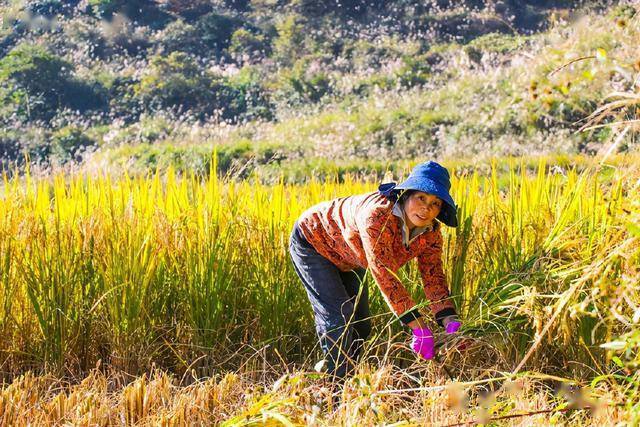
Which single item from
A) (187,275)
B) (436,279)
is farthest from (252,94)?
(436,279)

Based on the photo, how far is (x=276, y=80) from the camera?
16891mm

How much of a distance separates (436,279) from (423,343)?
0.38 m

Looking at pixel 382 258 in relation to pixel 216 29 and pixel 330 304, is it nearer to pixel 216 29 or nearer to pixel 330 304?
pixel 330 304

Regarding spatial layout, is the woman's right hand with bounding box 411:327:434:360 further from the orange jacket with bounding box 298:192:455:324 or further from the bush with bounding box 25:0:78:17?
the bush with bounding box 25:0:78:17

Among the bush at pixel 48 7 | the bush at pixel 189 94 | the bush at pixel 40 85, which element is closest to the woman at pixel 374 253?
the bush at pixel 189 94

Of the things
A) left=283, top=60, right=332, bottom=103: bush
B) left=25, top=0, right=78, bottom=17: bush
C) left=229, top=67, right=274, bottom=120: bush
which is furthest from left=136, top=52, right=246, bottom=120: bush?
left=25, top=0, right=78, bottom=17: bush

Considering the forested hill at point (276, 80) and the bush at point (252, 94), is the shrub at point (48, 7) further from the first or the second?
the bush at point (252, 94)

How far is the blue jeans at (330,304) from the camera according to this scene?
299cm

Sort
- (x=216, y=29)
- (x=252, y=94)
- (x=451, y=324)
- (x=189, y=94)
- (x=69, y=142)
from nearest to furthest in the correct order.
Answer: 1. (x=451, y=324)
2. (x=69, y=142)
3. (x=189, y=94)
4. (x=252, y=94)
5. (x=216, y=29)

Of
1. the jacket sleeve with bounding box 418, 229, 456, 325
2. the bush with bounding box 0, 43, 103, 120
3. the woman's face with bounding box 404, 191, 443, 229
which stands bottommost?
the jacket sleeve with bounding box 418, 229, 456, 325

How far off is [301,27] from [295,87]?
128 inches

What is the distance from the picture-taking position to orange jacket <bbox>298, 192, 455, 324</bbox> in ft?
8.69

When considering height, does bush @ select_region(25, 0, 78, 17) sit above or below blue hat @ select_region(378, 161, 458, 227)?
above

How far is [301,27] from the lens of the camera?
62.1 ft
